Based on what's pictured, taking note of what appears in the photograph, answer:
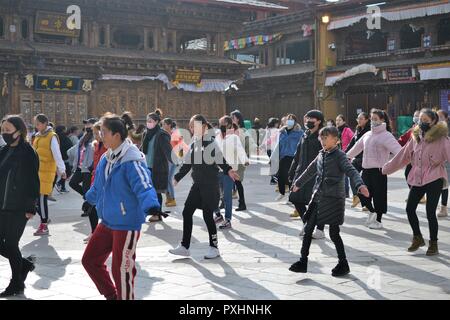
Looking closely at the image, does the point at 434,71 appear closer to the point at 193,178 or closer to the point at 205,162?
the point at 205,162

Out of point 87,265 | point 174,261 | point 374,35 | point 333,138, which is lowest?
point 174,261

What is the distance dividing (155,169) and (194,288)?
5530 mm

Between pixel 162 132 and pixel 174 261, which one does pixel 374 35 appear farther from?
pixel 174 261

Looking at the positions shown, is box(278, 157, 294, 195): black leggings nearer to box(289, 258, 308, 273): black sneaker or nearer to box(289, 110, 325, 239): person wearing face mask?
box(289, 110, 325, 239): person wearing face mask

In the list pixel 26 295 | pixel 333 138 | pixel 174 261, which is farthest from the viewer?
pixel 174 261

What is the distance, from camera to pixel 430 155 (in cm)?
845

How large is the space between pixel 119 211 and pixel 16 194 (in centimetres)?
179

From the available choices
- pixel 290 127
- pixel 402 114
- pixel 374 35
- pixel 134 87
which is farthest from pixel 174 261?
pixel 374 35

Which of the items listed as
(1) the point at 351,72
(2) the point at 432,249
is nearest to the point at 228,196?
(2) the point at 432,249

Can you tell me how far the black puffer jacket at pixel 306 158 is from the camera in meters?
9.32

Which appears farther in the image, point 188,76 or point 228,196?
point 188,76

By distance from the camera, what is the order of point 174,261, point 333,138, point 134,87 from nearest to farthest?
Answer: point 333,138 → point 174,261 → point 134,87

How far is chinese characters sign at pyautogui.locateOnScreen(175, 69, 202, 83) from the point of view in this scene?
29047 mm

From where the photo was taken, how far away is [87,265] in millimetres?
5438
